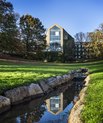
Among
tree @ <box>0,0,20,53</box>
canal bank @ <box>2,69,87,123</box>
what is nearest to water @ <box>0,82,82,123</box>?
canal bank @ <box>2,69,87,123</box>

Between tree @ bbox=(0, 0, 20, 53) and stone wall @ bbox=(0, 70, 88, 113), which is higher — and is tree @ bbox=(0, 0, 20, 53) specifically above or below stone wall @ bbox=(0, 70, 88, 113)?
above

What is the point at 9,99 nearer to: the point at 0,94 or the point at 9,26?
the point at 0,94

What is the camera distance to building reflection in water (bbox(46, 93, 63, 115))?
11.1 m

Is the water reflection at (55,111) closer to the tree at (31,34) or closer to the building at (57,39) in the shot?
the tree at (31,34)

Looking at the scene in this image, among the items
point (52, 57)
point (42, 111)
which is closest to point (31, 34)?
point (52, 57)

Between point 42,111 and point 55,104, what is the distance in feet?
4.33

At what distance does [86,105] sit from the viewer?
9.14 m

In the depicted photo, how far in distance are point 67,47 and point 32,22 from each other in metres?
25.9

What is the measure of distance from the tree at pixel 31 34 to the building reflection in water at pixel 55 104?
60.4m

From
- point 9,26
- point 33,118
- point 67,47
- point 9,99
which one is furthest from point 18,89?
point 67,47

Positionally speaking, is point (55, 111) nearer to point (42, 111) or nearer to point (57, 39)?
point (42, 111)

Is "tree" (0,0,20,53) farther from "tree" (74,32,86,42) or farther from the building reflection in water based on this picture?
"tree" (74,32,86,42)

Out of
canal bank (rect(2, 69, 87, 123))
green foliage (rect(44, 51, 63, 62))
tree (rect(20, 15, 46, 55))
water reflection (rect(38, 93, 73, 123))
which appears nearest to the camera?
water reflection (rect(38, 93, 73, 123))

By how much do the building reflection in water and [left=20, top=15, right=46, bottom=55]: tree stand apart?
60.4 meters
